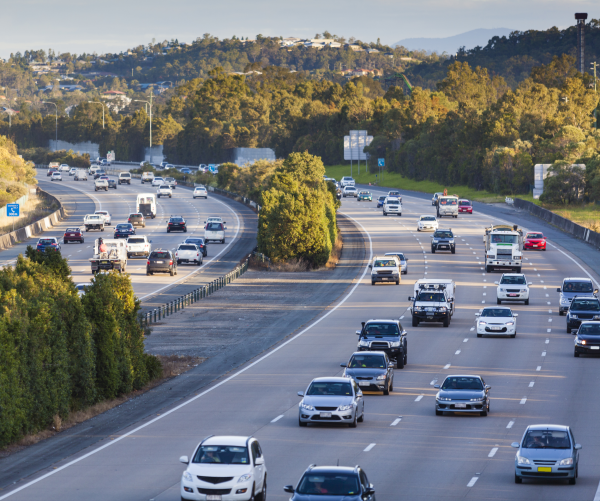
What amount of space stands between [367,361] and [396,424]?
15.3 ft

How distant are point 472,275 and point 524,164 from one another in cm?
6773

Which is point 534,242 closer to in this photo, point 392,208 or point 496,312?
point 392,208

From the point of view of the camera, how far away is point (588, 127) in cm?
15088

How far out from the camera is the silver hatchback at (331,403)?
25062 millimetres

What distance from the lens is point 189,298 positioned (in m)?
52.7

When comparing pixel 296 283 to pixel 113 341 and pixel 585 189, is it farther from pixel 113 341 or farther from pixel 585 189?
pixel 585 189

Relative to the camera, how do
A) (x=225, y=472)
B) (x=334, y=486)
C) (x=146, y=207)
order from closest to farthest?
1. (x=334, y=486)
2. (x=225, y=472)
3. (x=146, y=207)

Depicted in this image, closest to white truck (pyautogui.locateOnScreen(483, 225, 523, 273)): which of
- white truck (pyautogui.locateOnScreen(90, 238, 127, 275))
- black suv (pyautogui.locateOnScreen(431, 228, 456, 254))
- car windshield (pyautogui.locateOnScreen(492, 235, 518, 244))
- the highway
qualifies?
car windshield (pyautogui.locateOnScreen(492, 235, 518, 244))

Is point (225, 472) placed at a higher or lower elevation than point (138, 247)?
higher

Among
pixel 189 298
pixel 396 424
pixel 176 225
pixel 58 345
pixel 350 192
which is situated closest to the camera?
pixel 396 424

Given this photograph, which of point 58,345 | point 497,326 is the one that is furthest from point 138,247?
point 58,345

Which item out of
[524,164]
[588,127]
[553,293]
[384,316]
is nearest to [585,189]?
[524,164]

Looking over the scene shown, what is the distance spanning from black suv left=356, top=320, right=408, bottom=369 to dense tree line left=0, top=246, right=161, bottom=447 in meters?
7.46

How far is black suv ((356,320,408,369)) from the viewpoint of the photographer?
3459cm
